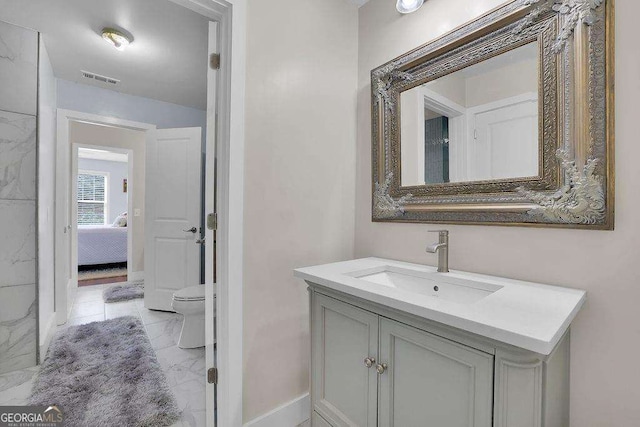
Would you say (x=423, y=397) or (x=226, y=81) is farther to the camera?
(x=226, y=81)

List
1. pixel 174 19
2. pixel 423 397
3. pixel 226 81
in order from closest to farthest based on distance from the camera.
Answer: pixel 423 397 → pixel 226 81 → pixel 174 19

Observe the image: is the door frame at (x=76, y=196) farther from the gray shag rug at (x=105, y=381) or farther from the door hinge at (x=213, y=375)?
the door hinge at (x=213, y=375)

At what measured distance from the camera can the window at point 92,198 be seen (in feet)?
25.4

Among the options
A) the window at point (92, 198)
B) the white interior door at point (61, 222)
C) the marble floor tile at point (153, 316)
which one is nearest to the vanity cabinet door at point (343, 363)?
the marble floor tile at point (153, 316)

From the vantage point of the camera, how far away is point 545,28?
3.57ft

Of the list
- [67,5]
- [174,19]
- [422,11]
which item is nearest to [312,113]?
[422,11]

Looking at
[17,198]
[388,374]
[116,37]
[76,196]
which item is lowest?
[388,374]

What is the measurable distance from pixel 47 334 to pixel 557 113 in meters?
3.67

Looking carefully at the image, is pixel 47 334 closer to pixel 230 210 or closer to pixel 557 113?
pixel 230 210

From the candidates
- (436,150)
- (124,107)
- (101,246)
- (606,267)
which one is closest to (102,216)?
(101,246)

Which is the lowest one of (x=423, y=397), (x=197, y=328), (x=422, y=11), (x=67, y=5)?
(x=197, y=328)

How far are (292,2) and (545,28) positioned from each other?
120 centimetres

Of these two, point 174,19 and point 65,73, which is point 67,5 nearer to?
point 174,19

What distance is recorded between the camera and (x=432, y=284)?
129cm
